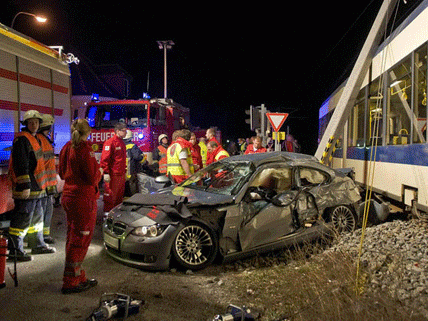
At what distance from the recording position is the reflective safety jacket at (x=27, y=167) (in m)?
5.30

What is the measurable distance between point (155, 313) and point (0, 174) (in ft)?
11.0

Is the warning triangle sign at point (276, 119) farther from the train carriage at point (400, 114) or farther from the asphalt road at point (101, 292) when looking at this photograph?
the asphalt road at point (101, 292)

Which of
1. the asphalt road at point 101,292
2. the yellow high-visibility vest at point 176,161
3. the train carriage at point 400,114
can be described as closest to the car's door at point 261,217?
the asphalt road at point 101,292

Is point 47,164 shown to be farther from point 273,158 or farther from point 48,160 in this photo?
point 273,158

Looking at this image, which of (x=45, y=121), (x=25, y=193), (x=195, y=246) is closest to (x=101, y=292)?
(x=195, y=246)

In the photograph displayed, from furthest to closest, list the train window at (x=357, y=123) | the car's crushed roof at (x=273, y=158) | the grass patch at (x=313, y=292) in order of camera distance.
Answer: the train window at (x=357, y=123) → the car's crushed roof at (x=273, y=158) → the grass patch at (x=313, y=292)

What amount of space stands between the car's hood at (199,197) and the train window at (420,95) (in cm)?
311

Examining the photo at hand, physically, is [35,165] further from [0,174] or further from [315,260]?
[315,260]

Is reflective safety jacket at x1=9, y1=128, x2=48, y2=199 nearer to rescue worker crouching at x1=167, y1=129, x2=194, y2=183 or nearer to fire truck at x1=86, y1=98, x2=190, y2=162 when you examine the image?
rescue worker crouching at x1=167, y1=129, x2=194, y2=183

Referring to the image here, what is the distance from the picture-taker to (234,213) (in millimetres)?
5332

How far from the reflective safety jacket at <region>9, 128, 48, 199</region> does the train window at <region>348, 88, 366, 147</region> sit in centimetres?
697

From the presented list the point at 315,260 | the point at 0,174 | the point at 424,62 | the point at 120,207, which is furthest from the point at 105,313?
the point at 424,62

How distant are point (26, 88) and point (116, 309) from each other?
15.4 ft

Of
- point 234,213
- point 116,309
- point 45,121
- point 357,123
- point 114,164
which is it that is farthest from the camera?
point 357,123
